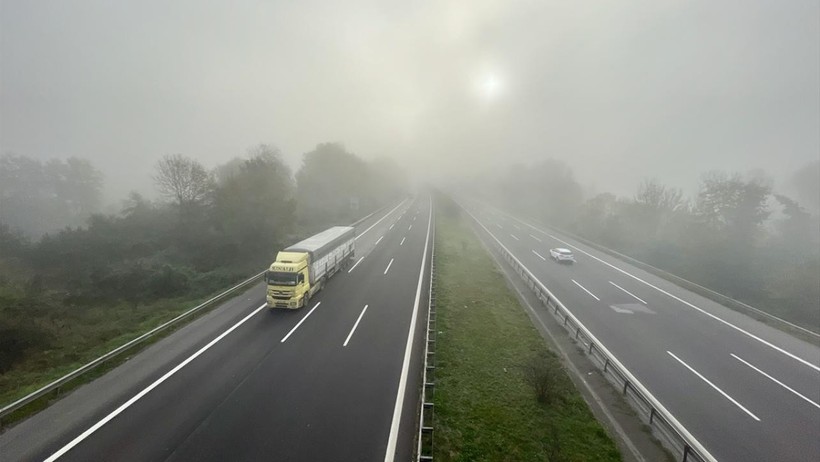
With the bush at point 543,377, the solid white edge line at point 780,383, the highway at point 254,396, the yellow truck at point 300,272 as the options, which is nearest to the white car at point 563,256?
the solid white edge line at point 780,383

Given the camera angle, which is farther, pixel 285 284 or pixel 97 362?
pixel 285 284

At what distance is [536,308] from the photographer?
963 inches

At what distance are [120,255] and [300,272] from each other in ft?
94.4

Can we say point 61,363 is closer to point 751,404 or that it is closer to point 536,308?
point 536,308

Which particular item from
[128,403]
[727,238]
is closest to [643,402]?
[128,403]

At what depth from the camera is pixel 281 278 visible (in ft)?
71.5

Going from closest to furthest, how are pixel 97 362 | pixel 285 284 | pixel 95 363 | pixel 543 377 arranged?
pixel 543 377, pixel 95 363, pixel 97 362, pixel 285 284

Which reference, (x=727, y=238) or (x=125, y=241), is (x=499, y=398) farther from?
(x=125, y=241)

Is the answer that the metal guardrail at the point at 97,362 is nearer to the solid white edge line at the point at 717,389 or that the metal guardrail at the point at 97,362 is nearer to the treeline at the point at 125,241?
the treeline at the point at 125,241

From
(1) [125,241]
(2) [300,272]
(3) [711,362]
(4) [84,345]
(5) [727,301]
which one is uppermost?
(2) [300,272]

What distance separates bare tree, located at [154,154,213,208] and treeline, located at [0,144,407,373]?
131 millimetres

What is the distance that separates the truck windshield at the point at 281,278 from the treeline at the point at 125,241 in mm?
9280

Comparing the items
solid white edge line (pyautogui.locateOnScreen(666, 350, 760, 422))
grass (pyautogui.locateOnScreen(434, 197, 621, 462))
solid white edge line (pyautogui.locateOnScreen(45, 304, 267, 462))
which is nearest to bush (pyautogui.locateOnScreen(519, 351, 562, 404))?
grass (pyautogui.locateOnScreen(434, 197, 621, 462))

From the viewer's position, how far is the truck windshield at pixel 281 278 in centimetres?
2173
